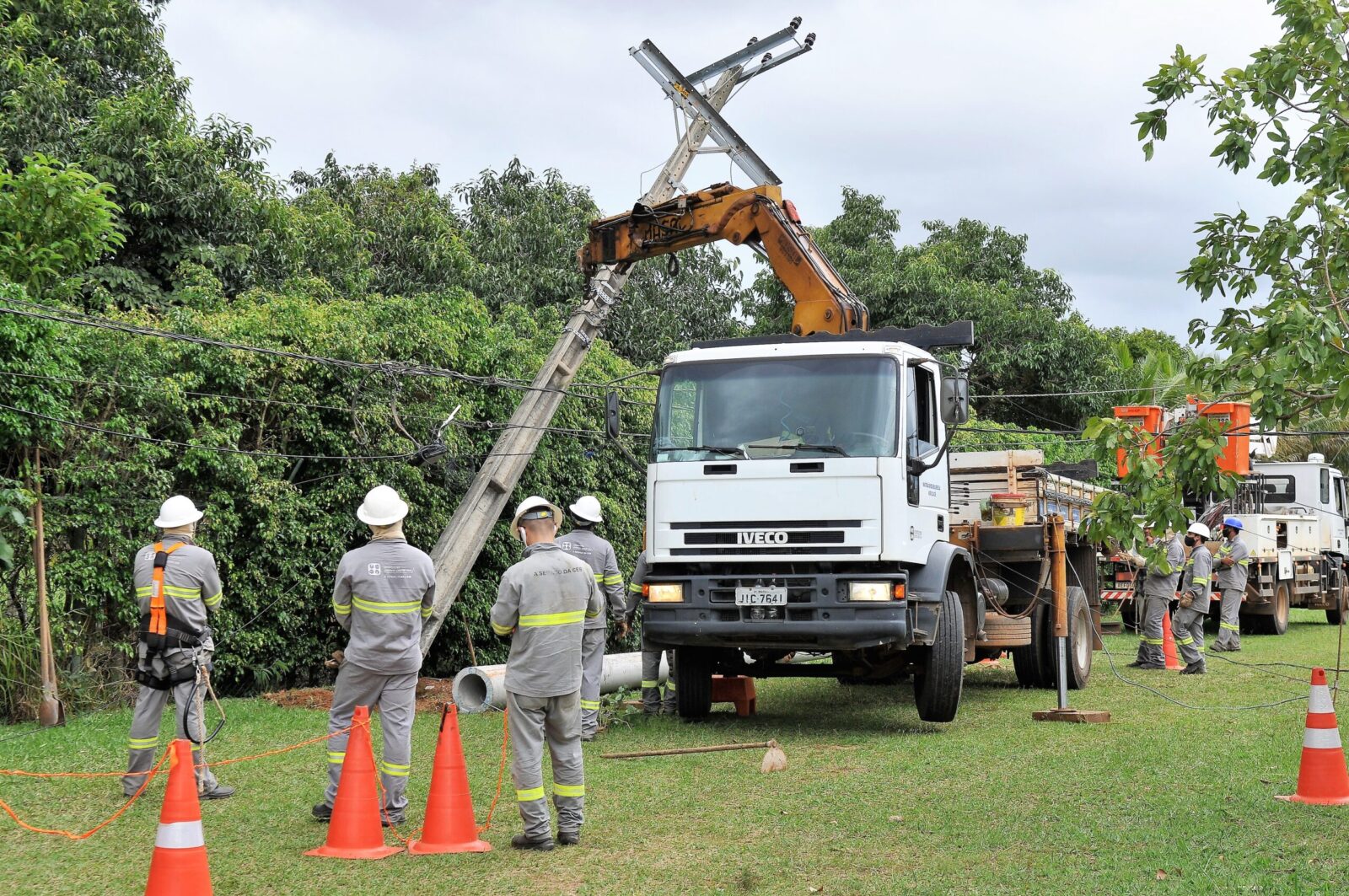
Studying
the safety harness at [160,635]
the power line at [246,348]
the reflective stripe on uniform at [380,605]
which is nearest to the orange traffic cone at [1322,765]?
the reflective stripe on uniform at [380,605]

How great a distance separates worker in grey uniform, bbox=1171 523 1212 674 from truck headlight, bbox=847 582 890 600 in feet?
23.3

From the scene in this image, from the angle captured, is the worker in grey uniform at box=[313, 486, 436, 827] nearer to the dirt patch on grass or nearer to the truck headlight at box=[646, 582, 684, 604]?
the truck headlight at box=[646, 582, 684, 604]

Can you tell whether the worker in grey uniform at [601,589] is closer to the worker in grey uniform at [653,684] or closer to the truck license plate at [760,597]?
the worker in grey uniform at [653,684]

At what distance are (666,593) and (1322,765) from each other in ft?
15.9

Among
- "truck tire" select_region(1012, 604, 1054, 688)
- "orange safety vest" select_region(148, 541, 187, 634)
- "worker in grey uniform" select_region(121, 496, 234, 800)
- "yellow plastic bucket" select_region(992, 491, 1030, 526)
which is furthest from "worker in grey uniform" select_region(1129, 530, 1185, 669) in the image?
"orange safety vest" select_region(148, 541, 187, 634)

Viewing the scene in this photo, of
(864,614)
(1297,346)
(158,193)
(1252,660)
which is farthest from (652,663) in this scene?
(158,193)

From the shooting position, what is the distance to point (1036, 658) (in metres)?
14.0

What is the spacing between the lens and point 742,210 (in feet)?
44.0

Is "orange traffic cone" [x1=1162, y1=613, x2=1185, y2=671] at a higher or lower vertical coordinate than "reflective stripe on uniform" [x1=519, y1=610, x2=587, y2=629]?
lower

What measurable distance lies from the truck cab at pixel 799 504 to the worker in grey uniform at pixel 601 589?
51 centimetres

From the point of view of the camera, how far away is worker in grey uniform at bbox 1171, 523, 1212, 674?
50.9 ft

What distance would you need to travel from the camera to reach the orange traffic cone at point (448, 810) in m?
6.78

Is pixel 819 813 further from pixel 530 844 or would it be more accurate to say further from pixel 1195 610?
pixel 1195 610

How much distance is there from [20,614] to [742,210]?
25.1 feet
